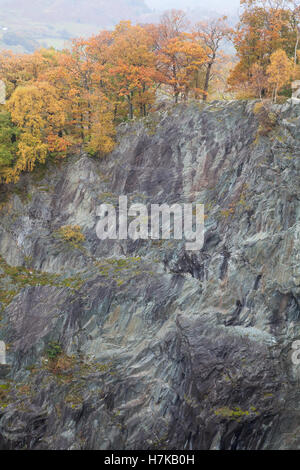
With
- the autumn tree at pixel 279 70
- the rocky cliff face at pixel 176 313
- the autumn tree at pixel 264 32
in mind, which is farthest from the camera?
the autumn tree at pixel 264 32

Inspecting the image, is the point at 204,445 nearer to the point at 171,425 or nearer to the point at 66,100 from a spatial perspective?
the point at 171,425

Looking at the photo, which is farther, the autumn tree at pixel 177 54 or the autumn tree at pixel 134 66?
the autumn tree at pixel 134 66

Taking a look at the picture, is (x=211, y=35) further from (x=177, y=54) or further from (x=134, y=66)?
(x=134, y=66)

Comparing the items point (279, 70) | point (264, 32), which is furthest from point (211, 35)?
point (279, 70)

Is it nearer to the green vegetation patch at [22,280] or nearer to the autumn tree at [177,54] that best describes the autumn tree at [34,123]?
the green vegetation patch at [22,280]

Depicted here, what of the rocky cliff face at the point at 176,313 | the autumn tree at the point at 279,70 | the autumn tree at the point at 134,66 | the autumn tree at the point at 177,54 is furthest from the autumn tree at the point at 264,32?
the autumn tree at the point at 134,66

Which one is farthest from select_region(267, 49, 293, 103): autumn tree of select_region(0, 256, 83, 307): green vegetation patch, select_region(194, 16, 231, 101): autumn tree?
select_region(0, 256, 83, 307): green vegetation patch

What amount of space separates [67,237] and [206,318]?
45.0ft

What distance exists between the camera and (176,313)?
2308 cm

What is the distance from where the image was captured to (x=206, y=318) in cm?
2170

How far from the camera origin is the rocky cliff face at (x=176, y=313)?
64.0ft

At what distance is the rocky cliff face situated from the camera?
64.0ft
